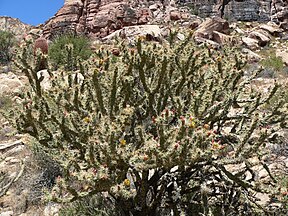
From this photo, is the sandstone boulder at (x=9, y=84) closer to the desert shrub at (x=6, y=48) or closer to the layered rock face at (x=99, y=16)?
the desert shrub at (x=6, y=48)

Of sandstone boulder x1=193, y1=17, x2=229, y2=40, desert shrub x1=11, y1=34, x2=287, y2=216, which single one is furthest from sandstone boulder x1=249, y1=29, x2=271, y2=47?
desert shrub x1=11, y1=34, x2=287, y2=216

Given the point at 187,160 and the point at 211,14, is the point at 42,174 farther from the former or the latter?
the point at 211,14

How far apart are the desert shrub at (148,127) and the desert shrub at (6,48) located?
1447cm

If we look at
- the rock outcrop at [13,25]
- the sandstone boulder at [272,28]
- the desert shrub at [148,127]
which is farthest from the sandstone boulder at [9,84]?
the rock outcrop at [13,25]

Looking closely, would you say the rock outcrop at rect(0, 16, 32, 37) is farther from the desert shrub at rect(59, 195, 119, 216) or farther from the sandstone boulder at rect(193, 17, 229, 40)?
the desert shrub at rect(59, 195, 119, 216)

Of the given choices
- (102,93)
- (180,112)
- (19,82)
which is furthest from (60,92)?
(19,82)

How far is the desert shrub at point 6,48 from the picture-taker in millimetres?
18566

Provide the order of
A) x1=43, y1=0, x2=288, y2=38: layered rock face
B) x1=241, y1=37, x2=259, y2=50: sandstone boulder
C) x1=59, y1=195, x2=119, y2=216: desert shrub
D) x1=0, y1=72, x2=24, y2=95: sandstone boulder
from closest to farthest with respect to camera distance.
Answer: x1=59, y1=195, x2=119, y2=216: desert shrub → x1=0, y1=72, x2=24, y2=95: sandstone boulder → x1=241, y1=37, x2=259, y2=50: sandstone boulder → x1=43, y1=0, x2=288, y2=38: layered rock face

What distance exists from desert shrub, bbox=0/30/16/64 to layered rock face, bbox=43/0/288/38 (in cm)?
714

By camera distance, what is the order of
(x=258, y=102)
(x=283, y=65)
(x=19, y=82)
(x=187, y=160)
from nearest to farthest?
(x=187, y=160)
(x=258, y=102)
(x=19, y=82)
(x=283, y=65)

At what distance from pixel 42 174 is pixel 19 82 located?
23.3 ft

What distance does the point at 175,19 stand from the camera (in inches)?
1091

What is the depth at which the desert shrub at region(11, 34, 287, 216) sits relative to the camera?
374 centimetres

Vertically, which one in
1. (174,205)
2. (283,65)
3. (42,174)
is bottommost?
(283,65)
